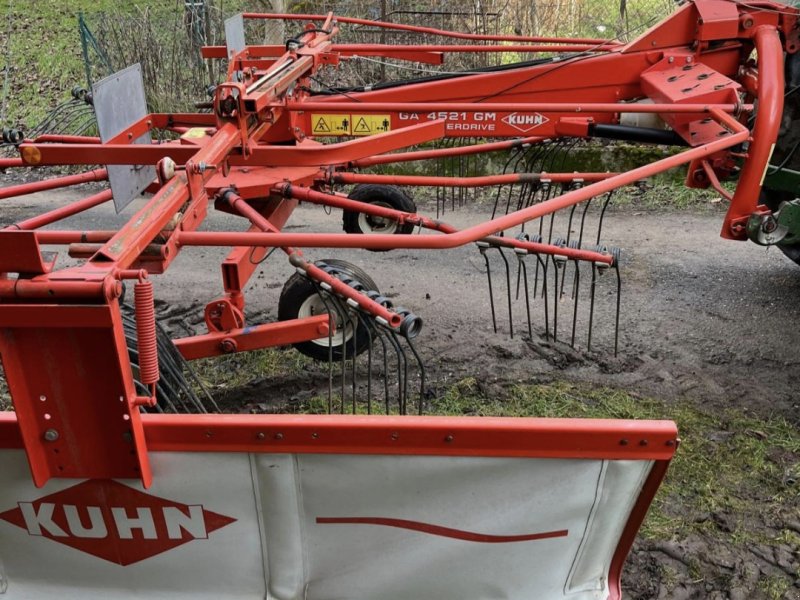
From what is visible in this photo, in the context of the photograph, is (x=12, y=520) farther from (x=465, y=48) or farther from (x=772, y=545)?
(x=465, y=48)

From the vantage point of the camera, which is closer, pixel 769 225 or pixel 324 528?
pixel 324 528

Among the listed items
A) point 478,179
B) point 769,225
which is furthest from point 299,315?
point 769,225

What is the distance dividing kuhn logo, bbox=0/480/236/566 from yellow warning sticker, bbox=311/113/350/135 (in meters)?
2.48

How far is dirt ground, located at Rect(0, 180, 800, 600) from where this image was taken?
8.47ft

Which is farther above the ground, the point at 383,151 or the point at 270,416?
the point at 383,151

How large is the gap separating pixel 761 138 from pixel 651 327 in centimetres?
166

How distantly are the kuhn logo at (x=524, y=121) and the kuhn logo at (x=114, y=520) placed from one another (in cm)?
246

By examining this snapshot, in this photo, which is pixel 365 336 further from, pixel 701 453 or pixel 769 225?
pixel 769 225

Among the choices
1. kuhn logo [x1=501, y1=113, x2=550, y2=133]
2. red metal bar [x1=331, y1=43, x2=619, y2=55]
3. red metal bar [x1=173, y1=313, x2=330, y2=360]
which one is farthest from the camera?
red metal bar [x1=331, y1=43, x2=619, y2=55]

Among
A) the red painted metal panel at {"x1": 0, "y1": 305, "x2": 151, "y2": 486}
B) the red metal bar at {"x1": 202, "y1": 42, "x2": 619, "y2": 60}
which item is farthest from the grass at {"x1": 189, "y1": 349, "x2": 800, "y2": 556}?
the red metal bar at {"x1": 202, "y1": 42, "x2": 619, "y2": 60}

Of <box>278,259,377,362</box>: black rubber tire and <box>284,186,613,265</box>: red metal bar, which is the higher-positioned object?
<box>284,186,613,265</box>: red metal bar

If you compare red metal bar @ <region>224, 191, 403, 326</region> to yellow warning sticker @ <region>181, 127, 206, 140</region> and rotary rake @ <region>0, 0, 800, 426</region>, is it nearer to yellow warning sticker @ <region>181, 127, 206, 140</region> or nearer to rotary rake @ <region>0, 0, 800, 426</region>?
rotary rake @ <region>0, 0, 800, 426</region>

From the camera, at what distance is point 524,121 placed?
3539 mm

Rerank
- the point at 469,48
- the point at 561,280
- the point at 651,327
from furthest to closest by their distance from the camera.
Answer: the point at 561,280 → the point at 651,327 → the point at 469,48
